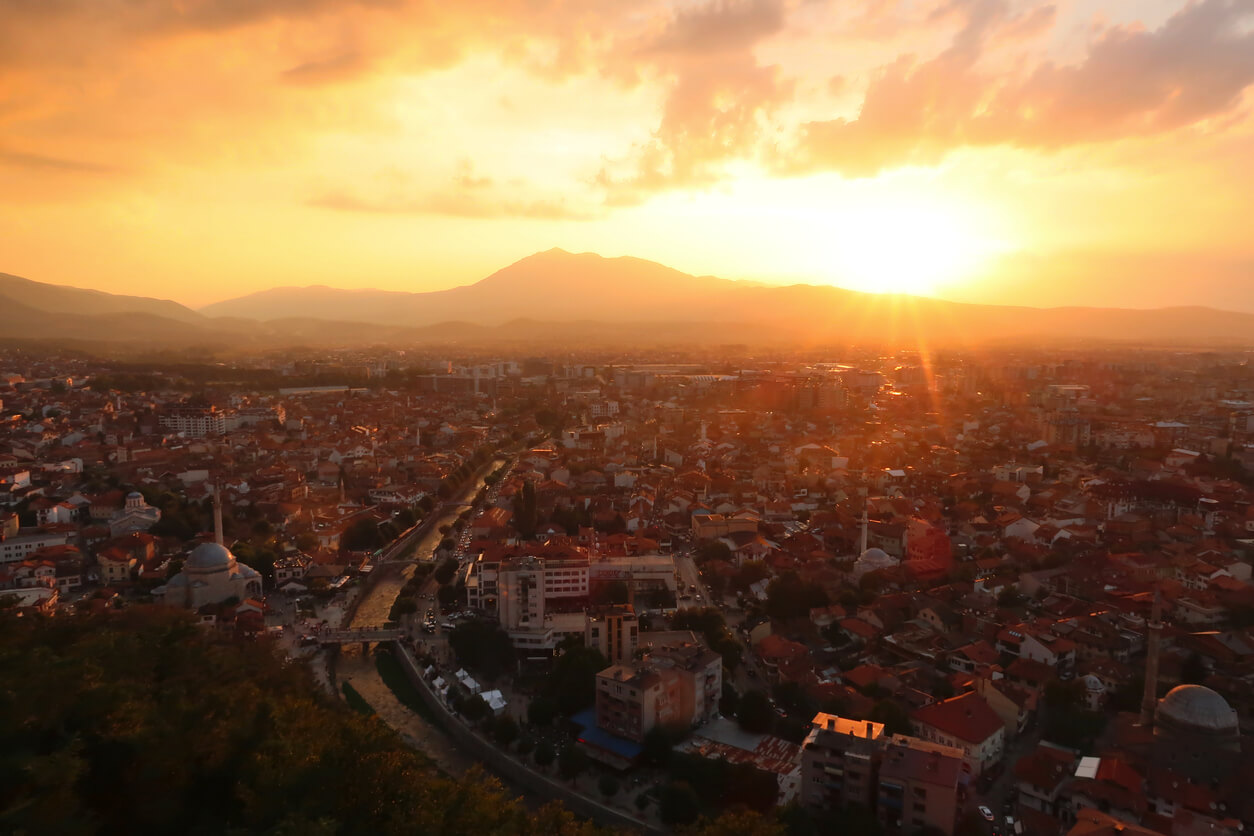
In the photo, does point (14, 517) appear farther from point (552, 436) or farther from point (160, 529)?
point (552, 436)

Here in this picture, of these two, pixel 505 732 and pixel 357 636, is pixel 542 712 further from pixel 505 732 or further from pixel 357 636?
pixel 357 636

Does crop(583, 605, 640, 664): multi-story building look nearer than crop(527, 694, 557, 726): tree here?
No

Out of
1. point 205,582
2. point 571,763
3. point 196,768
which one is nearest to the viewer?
point 196,768

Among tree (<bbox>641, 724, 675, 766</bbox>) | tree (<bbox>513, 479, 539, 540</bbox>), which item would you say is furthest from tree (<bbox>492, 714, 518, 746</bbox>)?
tree (<bbox>513, 479, 539, 540</bbox>)

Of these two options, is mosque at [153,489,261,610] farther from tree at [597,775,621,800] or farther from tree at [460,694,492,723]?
tree at [597,775,621,800]

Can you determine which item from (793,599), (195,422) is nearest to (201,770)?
(793,599)
